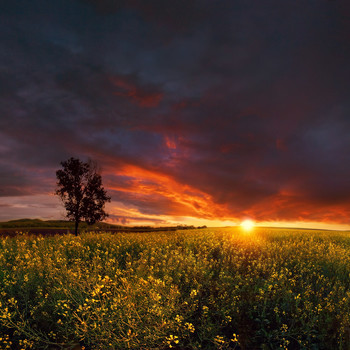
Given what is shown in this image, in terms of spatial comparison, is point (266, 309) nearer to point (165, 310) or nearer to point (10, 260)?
point (165, 310)

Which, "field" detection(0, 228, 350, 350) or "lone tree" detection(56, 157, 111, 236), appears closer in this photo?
"field" detection(0, 228, 350, 350)

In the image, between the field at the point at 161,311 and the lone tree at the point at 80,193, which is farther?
the lone tree at the point at 80,193

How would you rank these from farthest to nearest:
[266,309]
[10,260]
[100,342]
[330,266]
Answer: [330,266]
[10,260]
[266,309]
[100,342]

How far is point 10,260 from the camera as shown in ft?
30.3

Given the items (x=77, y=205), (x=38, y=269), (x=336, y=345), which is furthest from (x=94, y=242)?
(x=77, y=205)

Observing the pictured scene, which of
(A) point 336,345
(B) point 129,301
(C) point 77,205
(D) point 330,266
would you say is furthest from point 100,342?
(C) point 77,205

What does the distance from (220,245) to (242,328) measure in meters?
5.39

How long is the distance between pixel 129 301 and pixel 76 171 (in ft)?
77.8

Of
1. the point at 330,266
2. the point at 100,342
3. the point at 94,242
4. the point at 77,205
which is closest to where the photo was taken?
the point at 100,342

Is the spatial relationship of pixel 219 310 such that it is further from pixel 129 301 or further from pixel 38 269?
pixel 38 269

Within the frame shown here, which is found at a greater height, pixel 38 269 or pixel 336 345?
pixel 38 269

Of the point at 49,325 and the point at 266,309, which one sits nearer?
the point at 49,325

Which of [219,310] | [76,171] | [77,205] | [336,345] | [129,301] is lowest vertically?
[336,345]

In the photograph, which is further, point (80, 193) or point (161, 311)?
point (80, 193)
